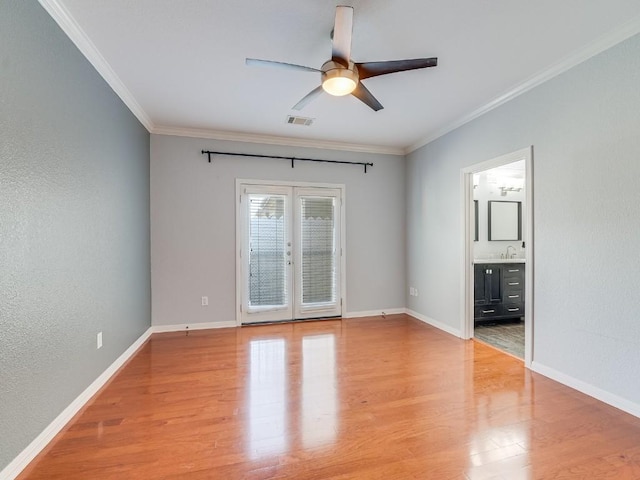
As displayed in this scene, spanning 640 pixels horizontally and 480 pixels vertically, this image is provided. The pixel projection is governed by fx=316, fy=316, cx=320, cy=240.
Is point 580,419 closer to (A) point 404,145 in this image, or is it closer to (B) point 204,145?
(A) point 404,145

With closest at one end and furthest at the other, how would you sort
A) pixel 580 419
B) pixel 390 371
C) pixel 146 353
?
pixel 580 419 < pixel 390 371 < pixel 146 353

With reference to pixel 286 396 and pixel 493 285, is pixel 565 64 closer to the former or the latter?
pixel 493 285

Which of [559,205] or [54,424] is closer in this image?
[54,424]

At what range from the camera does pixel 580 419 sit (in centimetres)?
215

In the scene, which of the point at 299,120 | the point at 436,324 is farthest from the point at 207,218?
the point at 436,324

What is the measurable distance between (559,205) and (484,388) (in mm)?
1679

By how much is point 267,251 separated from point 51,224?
9.09 ft

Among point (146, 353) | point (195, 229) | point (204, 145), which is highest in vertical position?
point (204, 145)

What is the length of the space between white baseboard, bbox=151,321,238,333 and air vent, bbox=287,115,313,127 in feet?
9.23

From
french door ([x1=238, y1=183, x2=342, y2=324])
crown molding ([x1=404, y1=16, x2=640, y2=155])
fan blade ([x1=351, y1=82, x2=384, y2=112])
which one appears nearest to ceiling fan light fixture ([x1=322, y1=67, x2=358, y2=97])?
fan blade ([x1=351, y1=82, x2=384, y2=112])

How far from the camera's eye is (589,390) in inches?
97.1

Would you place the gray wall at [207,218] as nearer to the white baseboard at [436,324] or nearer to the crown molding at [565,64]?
the white baseboard at [436,324]

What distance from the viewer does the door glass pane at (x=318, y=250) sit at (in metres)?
4.72

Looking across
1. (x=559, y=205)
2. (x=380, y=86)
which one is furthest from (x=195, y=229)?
(x=559, y=205)
